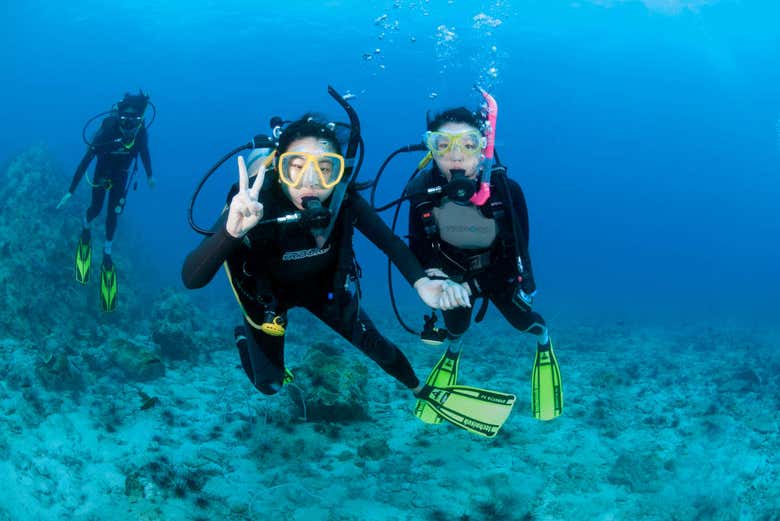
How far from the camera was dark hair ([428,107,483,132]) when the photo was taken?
4.72 metres

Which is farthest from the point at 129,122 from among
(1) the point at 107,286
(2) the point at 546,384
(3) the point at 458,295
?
(2) the point at 546,384

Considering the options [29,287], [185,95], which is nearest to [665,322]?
[29,287]

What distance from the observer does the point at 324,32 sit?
43.8m

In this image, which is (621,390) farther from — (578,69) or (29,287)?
(578,69)

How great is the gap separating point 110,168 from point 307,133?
790cm

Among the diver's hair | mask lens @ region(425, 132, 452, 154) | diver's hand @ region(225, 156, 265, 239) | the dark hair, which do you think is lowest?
diver's hand @ region(225, 156, 265, 239)

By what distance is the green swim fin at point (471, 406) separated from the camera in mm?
5141

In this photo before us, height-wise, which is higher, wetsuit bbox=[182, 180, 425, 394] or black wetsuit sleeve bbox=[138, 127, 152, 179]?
black wetsuit sleeve bbox=[138, 127, 152, 179]

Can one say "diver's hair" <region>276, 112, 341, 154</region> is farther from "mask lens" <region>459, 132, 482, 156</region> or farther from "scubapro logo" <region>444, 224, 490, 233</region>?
"scubapro logo" <region>444, 224, 490, 233</region>

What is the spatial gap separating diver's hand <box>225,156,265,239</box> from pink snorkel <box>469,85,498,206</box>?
254 cm

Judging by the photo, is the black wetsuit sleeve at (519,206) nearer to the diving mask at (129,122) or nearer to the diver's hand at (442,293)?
the diver's hand at (442,293)

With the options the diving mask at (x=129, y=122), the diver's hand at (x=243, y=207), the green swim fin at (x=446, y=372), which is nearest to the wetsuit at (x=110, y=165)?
the diving mask at (x=129, y=122)

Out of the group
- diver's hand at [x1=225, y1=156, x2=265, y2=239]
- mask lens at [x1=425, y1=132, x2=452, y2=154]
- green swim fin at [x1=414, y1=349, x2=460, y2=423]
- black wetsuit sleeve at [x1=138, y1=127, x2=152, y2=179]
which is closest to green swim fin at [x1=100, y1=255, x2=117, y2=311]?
black wetsuit sleeve at [x1=138, y1=127, x2=152, y2=179]

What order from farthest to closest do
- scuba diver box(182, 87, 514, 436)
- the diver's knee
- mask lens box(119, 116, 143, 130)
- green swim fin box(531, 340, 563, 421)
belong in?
mask lens box(119, 116, 143, 130) → green swim fin box(531, 340, 563, 421) → the diver's knee → scuba diver box(182, 87, 514, 436)
